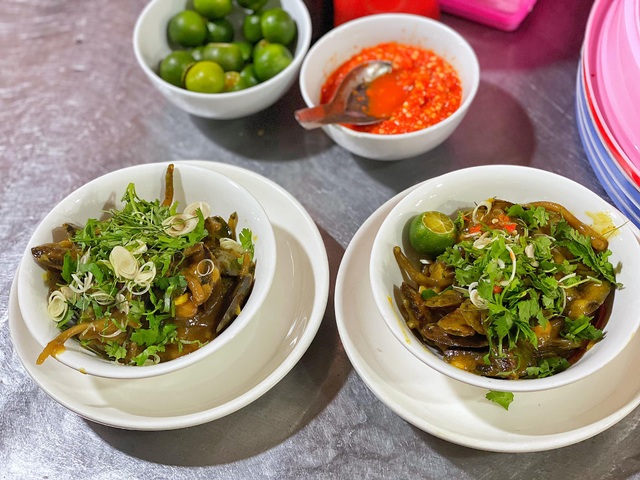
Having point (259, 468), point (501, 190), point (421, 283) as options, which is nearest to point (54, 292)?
point (259, 468)

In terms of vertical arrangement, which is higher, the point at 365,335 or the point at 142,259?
the point at 142,259

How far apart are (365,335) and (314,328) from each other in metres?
0.15

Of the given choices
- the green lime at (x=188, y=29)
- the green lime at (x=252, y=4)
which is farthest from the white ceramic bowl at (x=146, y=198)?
the green lime at (x=252, y=4)

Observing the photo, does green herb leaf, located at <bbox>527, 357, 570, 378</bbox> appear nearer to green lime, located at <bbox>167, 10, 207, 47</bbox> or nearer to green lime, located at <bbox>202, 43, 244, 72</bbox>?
green lime, located at <bbox>202, 43, 244, 72</bbox>

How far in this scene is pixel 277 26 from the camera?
2.28 meters

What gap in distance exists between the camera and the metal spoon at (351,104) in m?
2.05

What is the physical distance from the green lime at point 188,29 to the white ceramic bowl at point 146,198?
0.81 m

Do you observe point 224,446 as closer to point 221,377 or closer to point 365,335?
point 221,377

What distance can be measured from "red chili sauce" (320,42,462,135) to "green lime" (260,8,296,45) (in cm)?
24

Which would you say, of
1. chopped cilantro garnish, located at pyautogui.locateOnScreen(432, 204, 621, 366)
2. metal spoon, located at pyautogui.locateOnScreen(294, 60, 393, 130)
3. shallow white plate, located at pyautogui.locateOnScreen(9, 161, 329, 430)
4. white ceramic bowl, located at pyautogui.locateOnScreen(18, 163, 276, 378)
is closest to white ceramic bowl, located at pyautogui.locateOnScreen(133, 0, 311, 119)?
metal spoon, located at pyautogui.locateOnScreen(294, 60, 393, 130)

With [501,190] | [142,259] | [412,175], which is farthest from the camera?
[412,175]

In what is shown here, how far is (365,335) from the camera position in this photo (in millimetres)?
1639

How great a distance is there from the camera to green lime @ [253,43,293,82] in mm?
2188

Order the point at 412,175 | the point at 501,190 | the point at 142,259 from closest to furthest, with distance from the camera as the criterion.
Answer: the point at 142,259 → the point at 501,190 → the point at 412,175
